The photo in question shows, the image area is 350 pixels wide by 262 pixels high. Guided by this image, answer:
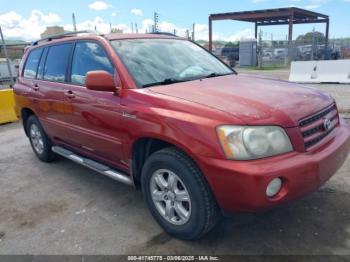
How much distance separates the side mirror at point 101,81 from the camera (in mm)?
3312

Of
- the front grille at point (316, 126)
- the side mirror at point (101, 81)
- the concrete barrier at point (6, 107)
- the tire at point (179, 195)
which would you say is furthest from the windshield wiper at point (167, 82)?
the concrete barrier at point (6, 107)

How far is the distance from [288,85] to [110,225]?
228 centimetres

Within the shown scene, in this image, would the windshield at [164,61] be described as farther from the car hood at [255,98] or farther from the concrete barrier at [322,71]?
the concrete barrier at [322,71]

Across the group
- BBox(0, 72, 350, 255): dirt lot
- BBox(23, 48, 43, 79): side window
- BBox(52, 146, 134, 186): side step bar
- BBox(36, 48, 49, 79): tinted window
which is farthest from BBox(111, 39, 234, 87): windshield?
BBox(23, 48, 43, 79): side window

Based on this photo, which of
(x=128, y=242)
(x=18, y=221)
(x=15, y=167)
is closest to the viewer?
(x=128, y=242)

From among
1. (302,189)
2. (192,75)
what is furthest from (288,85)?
(302,189)

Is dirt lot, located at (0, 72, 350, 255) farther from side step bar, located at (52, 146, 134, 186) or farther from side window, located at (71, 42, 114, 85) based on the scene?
side window, located at (71, 42, 114, 85)

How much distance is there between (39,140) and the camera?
5598mm

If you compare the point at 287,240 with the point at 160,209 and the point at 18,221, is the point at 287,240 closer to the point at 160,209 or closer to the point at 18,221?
the point at 160,209

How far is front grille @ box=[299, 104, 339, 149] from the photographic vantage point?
9.12 feet

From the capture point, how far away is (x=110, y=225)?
11.4 ft

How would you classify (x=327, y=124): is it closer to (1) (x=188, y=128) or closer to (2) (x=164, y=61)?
(1) (x=188, y=128)

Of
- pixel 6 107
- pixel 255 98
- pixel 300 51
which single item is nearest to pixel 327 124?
pixel 255 98

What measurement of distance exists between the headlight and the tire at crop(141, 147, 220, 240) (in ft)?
1.20
